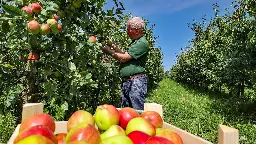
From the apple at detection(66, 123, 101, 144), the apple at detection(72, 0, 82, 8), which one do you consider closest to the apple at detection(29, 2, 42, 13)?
the apple at detection(72, 0, 82, 8)

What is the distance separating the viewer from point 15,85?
133 inches

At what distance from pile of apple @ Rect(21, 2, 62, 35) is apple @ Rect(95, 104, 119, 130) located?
1082 mm

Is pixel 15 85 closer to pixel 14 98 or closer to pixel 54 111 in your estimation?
pixel 14 98

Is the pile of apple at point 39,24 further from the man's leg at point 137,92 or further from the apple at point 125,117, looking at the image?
the man's leg at point 137,92

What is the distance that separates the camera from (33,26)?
275 cm

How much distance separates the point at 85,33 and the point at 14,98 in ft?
3.14

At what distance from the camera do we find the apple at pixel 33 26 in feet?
9.02

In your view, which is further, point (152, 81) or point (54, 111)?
point (152, 81)

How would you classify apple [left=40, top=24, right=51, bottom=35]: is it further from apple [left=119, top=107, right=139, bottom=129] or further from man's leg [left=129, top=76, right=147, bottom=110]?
man's leg [left=129, top=76, right=147, bottom=110]

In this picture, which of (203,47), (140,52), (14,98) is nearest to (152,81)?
(203,47)

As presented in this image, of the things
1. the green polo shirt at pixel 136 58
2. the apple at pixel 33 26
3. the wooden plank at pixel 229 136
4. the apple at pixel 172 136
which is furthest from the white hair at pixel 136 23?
the wooden plank at pixel 229 136

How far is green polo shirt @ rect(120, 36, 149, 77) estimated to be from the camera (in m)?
4.12

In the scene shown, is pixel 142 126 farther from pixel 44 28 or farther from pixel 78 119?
pixel 44 28

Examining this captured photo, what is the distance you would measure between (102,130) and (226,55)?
1052 centimetres
